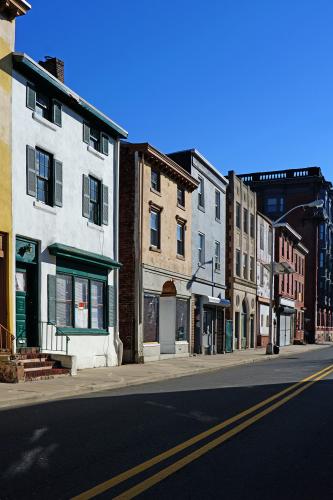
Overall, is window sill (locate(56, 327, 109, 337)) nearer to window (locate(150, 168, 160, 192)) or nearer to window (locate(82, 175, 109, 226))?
window (locate(82, 175, 109, 226))

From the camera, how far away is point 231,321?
38906mm

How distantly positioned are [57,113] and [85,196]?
3.13 metres

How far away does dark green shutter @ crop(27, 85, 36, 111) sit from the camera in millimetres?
18717

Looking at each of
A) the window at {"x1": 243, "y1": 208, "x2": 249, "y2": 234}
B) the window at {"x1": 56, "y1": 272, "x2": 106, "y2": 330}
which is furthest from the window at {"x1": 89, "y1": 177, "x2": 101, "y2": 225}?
the window at {"x1": 243, "y1": 208, "x2": 249, "y2": 234}

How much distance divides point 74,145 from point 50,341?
688 centimetres

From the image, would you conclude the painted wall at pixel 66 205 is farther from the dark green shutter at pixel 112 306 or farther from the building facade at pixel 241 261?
the building facade at pixel 241 261

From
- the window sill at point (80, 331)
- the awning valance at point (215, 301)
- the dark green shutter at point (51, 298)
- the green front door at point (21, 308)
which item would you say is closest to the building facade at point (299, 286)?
the awning valance at point (215, 301)

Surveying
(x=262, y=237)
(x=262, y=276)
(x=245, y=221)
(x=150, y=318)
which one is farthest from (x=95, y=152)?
(x=262, y=276)

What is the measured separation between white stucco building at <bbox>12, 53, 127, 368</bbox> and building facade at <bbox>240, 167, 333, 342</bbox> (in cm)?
4901

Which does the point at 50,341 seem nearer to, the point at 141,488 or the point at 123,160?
the point at 123,160

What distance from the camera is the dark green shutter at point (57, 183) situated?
1980 centimetres

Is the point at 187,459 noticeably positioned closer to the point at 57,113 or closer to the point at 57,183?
the point at 57,183

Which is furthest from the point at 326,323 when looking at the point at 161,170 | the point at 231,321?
the point at 161,170

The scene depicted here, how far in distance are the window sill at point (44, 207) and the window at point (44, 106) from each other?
284cm
